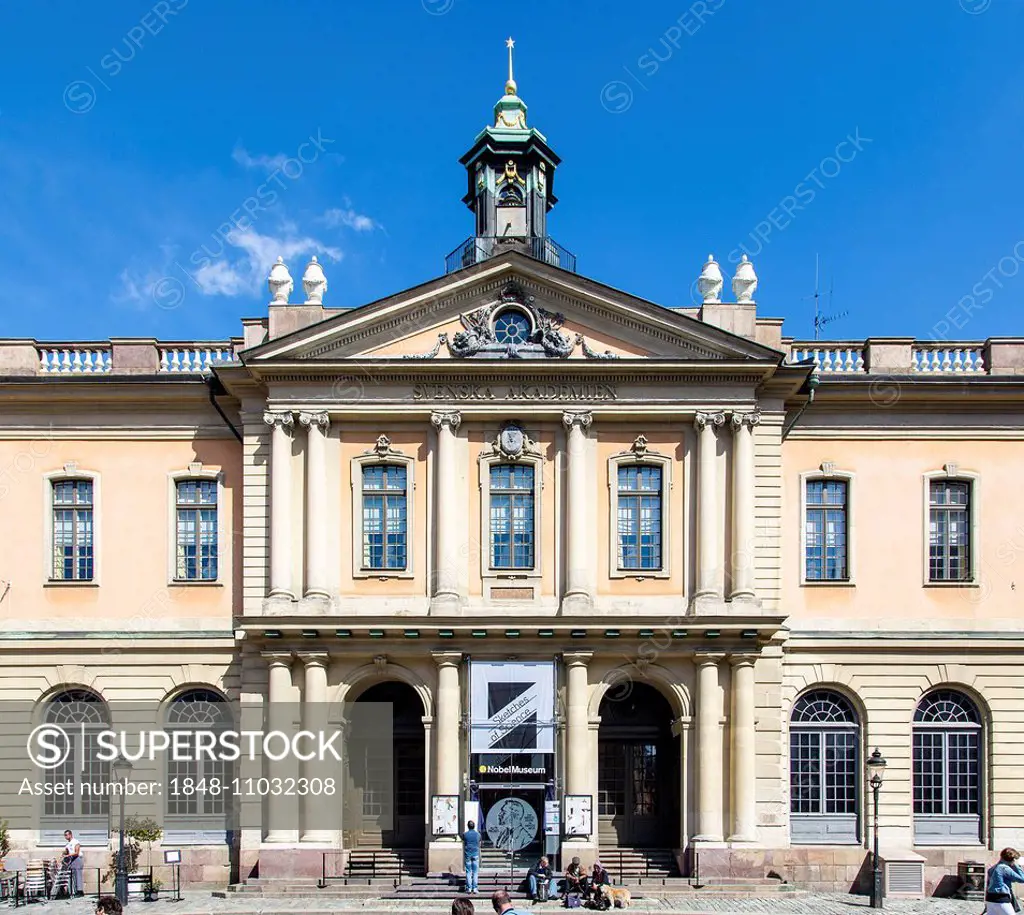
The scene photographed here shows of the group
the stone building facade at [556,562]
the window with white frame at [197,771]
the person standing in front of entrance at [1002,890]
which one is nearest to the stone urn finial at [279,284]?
the stone building facade at [556,562]

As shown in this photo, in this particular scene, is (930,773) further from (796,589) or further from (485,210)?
(485,210)

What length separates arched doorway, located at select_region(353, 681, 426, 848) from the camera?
3006 cm

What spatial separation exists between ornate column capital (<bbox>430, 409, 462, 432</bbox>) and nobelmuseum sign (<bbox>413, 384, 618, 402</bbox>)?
1.23 feet

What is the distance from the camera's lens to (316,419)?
29250 millimetres

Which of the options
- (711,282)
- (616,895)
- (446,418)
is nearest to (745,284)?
(711,282)

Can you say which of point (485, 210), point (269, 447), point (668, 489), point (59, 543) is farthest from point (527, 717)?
point (485, 210)

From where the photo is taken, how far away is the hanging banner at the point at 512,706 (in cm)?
2831

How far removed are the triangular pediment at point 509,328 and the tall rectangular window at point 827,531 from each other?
418 cm

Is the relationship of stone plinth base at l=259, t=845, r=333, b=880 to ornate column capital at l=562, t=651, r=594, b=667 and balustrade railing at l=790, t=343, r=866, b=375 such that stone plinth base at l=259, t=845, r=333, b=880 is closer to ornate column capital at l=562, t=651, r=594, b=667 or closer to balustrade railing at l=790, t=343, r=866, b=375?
ornate column capital at l=562, t=651, r=594, b=667

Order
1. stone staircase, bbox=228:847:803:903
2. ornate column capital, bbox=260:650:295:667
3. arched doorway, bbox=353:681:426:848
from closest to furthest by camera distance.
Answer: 1. stone staircase, bbox=228:847:803:903
2. ornate column capital, bbox=260:650:295:667
3. arched doorway, bbox=353:681:426:848

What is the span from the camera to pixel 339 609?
1143 inches

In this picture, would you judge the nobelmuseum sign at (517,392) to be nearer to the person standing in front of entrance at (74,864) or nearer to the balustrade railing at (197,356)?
the balustrade railing at (197,356)

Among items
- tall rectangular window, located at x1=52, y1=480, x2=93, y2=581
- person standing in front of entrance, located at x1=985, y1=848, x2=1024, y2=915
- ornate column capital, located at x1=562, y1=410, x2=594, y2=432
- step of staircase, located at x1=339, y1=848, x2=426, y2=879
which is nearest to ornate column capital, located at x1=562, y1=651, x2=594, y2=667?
ornate column capital, located at x1=562, y1=410, x2=594, y2=432

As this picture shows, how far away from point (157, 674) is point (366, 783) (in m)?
5.88
